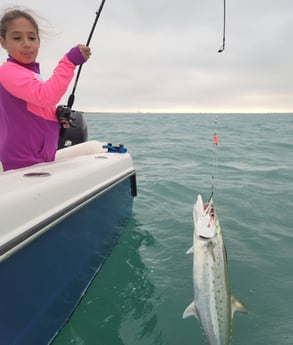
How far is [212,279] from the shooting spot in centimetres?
228

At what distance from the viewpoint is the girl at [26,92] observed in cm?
244

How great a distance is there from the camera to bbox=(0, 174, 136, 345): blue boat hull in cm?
201

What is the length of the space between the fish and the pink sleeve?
121cm

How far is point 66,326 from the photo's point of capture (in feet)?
9.56

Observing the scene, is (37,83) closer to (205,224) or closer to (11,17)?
(11,17)

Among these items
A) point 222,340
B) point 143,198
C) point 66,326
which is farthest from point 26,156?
point 143,198

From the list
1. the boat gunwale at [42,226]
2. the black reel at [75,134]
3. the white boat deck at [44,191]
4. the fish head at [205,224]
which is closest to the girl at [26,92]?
the white boat deck at [44,191]

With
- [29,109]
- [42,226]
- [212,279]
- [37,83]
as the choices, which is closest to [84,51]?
[37,83]

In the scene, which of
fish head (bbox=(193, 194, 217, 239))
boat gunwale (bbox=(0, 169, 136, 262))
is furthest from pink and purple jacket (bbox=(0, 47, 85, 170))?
fish head (bbox=(193, 194, 217, 239))

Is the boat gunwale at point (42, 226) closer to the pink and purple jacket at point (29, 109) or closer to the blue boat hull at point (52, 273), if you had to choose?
the blue boat hull at point (52, 273)

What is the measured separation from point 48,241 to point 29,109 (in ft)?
3.55

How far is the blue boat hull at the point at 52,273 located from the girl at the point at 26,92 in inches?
27.4

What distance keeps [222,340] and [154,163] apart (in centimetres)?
882

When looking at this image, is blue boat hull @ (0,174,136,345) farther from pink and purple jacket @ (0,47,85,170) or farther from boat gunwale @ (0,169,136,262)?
pink and purple jacket @ (0,47,85,170)
